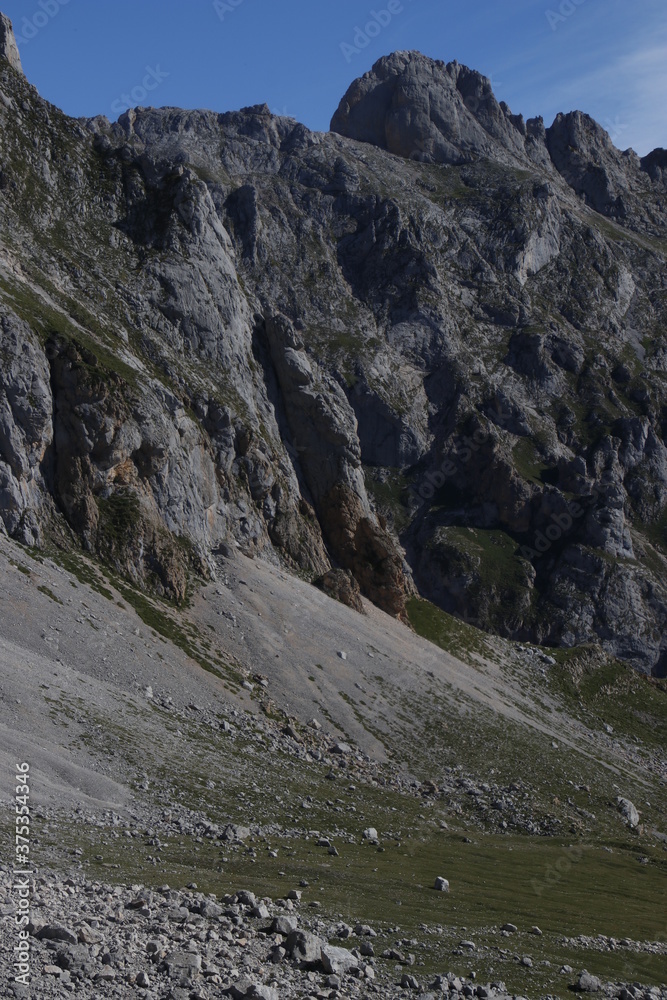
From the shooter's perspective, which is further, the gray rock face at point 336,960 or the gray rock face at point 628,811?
the gray rock face at point 628,811

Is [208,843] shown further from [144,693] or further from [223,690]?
[223,690]

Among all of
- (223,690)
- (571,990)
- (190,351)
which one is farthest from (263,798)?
(190,351)

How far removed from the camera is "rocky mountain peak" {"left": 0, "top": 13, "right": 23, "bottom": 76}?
490 feet

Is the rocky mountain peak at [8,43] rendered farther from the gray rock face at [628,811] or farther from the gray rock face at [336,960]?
the gray rock face at [336,960]

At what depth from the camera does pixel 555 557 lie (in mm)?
183000

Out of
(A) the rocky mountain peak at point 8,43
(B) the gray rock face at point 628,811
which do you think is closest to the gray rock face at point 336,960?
(B) the gray rock face at point 628,811

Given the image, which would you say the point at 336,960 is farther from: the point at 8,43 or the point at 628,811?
the point at 8,43

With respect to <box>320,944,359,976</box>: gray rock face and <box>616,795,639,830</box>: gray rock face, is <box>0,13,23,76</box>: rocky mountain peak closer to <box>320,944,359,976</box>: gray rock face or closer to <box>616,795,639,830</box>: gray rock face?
<box>616,795,639,830</box>: gray rock face

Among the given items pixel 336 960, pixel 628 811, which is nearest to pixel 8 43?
pixel 628 811

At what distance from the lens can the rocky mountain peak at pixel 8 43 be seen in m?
149

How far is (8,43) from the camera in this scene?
15362 cm

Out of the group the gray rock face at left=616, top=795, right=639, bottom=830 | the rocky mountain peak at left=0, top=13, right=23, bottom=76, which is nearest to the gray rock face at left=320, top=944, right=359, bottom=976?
the gray rock face at left=616, top=795, right=639, bottom=830

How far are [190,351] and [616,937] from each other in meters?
83.0

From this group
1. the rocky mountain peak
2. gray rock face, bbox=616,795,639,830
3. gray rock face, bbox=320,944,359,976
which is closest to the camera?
gray rock face, bbox=320,944,359,976
